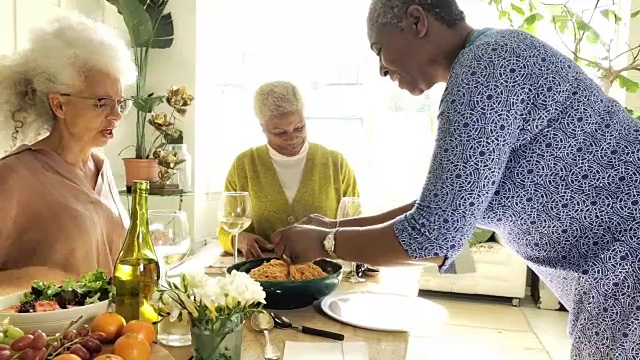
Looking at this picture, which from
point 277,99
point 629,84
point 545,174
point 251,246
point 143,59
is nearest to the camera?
point 545,174

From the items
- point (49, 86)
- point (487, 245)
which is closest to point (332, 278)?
point (49, 86)

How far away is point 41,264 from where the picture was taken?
152cm

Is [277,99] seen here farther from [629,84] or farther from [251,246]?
[629,84]

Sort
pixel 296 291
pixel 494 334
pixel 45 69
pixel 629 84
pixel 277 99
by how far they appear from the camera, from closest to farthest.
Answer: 1. pixel 296 291
2. pixel 45 69
3. pixel 277 99
4. pixel 629 84
5. pixel 494 334

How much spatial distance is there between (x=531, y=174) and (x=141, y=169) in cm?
248

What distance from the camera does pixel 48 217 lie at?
156cm

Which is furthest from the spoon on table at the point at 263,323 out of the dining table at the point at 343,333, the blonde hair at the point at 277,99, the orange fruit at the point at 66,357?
the blonde hair at the point at 277,99

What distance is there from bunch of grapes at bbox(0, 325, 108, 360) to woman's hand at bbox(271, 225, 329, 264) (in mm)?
381

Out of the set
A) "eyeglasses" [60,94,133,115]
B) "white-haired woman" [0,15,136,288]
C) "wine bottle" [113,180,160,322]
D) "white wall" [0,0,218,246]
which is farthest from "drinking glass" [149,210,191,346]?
"white wall" [0,0,218,246]

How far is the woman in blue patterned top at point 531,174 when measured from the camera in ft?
3.23

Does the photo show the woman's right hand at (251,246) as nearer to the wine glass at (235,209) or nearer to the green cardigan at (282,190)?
the green cardigan at (282,190)

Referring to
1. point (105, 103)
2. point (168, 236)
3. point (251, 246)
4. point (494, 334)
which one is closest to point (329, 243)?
point (168, 236)

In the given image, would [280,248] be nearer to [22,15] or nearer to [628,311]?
[628,311]

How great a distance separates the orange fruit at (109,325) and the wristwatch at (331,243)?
393 millimetres
